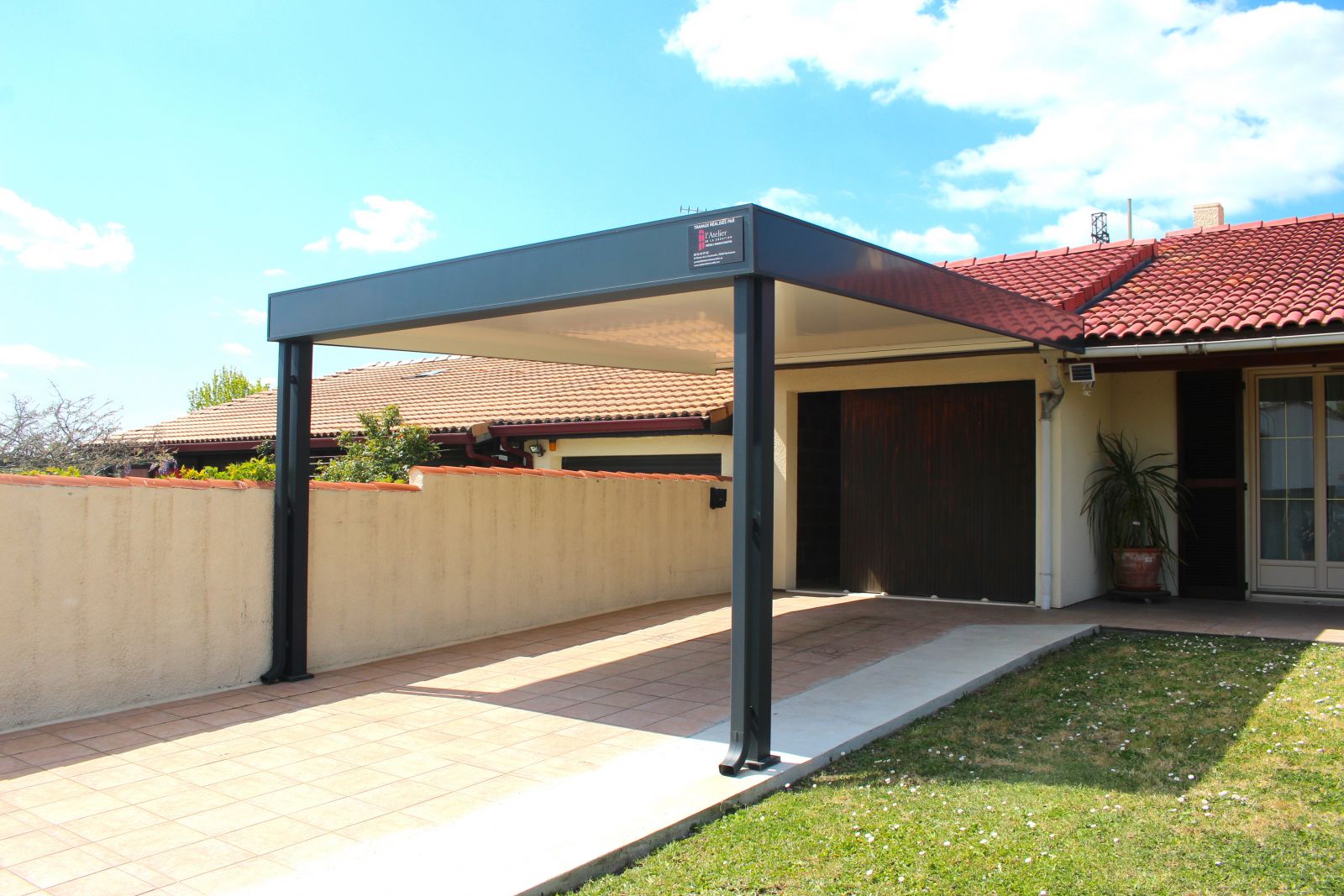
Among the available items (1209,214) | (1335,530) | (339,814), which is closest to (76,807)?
(339,814)

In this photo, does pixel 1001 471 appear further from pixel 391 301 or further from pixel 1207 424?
pixel 391 301

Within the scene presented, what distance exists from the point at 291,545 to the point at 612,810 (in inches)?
161

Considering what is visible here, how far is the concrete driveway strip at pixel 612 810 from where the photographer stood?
3799mm

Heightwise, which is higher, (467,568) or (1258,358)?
(1258,358)

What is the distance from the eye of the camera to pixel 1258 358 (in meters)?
9.62

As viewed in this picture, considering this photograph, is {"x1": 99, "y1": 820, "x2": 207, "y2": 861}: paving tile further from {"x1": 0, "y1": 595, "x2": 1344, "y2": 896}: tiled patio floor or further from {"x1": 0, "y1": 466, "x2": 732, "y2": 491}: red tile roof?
{"x1": 0, "y1": 466, "x2": 732, "y2": 491}: red tile roof

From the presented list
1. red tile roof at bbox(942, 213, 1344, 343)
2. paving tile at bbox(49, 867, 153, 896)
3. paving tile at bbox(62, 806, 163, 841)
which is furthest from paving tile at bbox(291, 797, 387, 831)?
red tile roof at bbox(942, 213, 1344, 343)

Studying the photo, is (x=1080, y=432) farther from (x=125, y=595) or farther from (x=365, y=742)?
(x=125, y=595)

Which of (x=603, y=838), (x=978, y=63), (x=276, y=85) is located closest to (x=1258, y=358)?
(x=978, y=63)

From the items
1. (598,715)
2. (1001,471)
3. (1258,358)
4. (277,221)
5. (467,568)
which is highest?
(277,221)

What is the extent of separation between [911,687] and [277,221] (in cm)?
→ 1463

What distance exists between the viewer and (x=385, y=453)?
523 inches

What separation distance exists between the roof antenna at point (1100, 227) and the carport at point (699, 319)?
26.3 metres

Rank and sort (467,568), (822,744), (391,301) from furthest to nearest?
(467,568) → (391,301) → (822,744)
